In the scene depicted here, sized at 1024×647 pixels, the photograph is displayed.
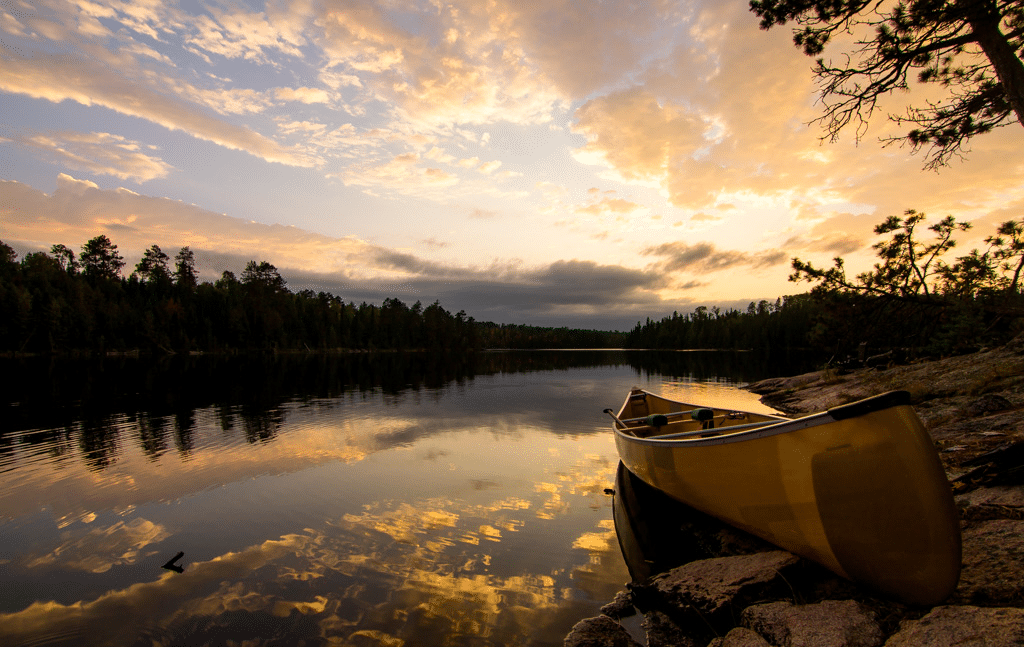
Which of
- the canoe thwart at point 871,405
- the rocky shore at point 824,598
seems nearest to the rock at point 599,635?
the rocky shore at point 824,598

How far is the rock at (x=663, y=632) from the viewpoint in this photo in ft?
17.5

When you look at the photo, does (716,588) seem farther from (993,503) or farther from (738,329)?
(738,329)

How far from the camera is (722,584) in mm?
5715

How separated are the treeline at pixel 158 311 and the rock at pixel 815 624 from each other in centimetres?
10860

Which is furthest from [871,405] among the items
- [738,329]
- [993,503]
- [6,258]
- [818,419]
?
[738,329]

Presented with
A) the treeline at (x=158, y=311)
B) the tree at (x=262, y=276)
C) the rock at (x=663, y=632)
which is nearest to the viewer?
the rock at (x=663, y=632)

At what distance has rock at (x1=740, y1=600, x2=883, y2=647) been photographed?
420 cm

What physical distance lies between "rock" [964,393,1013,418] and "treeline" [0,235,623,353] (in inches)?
4398

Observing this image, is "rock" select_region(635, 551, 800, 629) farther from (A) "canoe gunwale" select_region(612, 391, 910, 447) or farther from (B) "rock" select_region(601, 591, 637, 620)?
(A) "canoe gunwale" select_region(612, 391, 910, 447)

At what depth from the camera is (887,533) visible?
4891 mm

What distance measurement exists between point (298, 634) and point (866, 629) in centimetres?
655

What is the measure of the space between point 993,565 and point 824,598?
66.6 inches

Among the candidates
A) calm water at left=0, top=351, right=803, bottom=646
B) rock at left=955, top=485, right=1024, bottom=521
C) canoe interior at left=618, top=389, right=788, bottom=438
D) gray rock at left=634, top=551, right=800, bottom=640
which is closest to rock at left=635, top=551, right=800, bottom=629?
gray rock at left=634, top=551, right=800, bottom=640

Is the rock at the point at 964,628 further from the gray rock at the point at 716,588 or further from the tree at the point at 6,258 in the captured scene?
the tree at the point at 6,258
